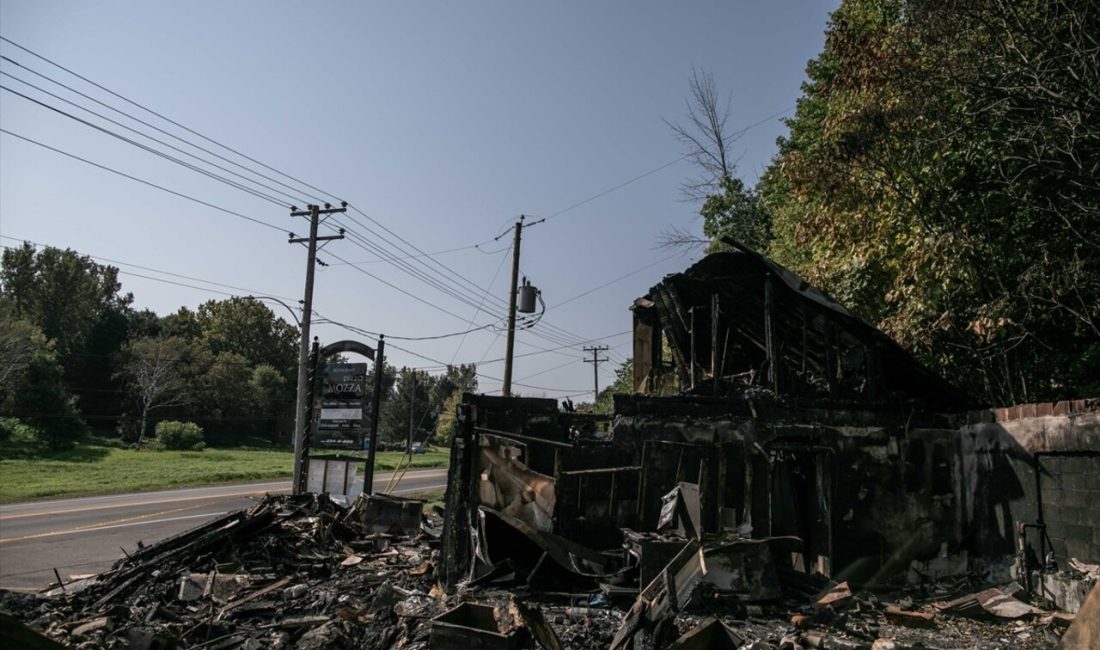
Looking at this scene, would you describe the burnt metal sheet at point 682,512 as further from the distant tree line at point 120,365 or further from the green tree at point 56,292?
the green tree at point 56,292

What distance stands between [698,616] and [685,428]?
265 centimetres

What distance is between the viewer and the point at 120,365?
5181cm

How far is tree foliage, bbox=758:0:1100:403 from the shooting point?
29.9 ft

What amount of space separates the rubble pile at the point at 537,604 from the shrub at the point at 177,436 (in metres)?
39.9

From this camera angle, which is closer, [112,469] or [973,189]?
[973,189]

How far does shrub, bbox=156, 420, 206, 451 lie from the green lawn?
2.36 m

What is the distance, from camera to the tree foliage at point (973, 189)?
358 inches

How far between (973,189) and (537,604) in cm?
972

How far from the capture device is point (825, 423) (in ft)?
31.4

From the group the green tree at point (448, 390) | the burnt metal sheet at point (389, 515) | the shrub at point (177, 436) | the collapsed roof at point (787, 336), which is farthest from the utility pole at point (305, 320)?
the green tree at point (448, 390)

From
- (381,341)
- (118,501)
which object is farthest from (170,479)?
(381,341)

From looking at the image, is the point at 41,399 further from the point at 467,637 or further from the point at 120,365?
the point at 467,637

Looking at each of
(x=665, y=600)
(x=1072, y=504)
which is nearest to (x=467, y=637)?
(x=665, y=600)

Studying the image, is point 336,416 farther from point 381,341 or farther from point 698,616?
point 698,616
